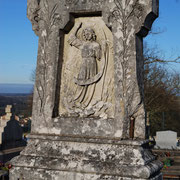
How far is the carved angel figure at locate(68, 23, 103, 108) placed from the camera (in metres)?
4.59

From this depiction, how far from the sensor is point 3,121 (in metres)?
13.8

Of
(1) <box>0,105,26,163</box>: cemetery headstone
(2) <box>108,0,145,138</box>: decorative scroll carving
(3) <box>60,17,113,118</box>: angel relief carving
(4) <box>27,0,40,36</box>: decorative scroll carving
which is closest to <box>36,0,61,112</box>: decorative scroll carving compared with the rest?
Result: (4) <box>27,0,40,36</box>: decorative scroll carving

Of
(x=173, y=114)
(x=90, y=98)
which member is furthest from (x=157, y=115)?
(x=90, y=98)

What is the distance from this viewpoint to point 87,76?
4605mm

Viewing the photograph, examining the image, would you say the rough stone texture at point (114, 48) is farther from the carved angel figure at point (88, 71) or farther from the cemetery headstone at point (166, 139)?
the cemetery headstone at point (166, 139)

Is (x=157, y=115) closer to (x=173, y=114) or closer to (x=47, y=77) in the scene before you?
(x=173, y=114)

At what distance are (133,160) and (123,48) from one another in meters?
1.51

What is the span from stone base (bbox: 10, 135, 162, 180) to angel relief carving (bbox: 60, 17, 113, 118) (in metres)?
0.49

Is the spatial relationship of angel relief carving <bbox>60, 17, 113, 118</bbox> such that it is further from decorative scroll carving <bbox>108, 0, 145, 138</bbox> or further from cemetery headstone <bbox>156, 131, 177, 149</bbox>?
cemetery headstone <bbox>156, 131, 177, 149</bbox>

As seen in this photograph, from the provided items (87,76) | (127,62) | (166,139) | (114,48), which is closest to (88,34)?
(114,48)

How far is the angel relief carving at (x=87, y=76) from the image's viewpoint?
4.54m

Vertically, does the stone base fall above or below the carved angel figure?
below

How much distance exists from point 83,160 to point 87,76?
47.9 inches

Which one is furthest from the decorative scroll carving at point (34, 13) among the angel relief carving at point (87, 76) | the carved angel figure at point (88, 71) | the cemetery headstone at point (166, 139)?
the cemetery headstone at point (166, 139)
